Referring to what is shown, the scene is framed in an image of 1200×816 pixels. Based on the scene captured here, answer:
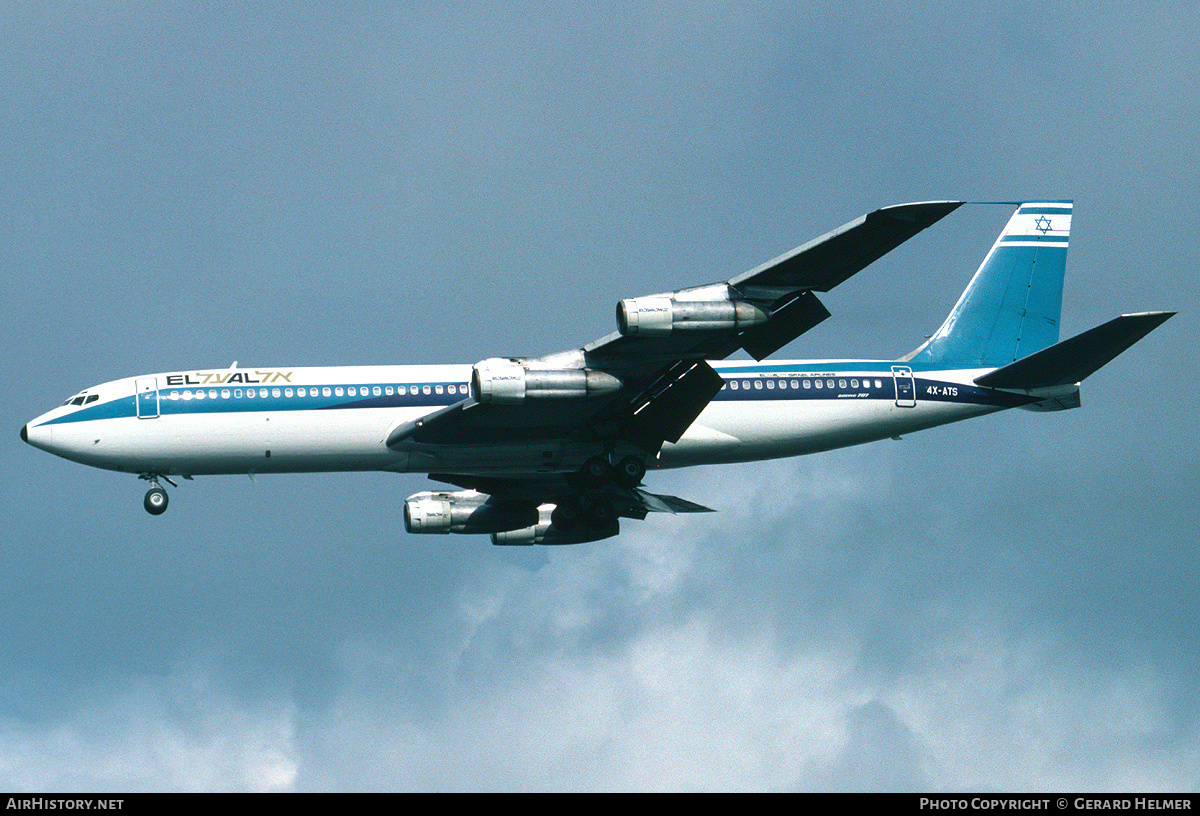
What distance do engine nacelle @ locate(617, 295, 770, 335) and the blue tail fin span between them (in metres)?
15.7

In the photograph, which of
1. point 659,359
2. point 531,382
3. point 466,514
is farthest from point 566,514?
point 659,359

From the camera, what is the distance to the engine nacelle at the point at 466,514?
60.3 meters

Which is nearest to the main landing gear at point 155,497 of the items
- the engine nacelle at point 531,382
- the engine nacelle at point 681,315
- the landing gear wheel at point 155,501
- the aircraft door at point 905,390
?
the landing gear wheel at point 155,501

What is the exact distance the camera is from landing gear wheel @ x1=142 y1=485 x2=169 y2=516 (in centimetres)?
5419

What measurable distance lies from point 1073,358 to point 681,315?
56.6ft

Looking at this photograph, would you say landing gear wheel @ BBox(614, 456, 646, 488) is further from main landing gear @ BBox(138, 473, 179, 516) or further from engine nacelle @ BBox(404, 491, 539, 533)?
main landing gear @ BBox(138, 473, 179, 516)

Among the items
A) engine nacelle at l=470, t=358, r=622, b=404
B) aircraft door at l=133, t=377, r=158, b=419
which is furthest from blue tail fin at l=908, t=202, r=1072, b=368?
aircraft door at l=133, t=377, r=158, b=419

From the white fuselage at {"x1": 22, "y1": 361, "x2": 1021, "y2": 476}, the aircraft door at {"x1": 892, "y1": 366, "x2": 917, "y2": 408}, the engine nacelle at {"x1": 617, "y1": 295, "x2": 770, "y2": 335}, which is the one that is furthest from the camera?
the aircraft door at {"x1": 892, "y1": 366, "x2": 917, "y2": 408}

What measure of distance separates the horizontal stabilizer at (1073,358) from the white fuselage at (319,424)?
7.52 meters

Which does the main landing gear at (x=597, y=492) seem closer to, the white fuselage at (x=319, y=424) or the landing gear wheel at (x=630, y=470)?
the landing gear wheel at (x=630, y=470)

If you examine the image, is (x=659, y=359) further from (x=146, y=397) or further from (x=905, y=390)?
(x=146, y=397)
